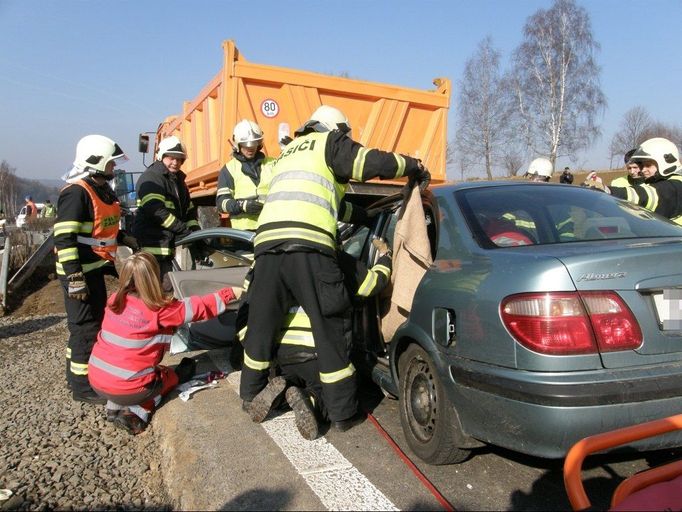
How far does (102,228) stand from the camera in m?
4.11

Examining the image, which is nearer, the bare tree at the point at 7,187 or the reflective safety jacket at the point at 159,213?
the reflective safety jacket at the point at 159,213

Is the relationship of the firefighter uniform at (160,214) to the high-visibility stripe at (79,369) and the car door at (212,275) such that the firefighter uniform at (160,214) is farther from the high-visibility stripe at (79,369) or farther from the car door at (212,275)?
the high-visibility stripe at (79,369)

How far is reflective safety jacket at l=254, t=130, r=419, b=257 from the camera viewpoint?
3008mm

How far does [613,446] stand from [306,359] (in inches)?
70.8

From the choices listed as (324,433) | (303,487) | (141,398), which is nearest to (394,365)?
(324,433)

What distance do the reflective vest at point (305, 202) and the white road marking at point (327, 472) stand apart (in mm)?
1055

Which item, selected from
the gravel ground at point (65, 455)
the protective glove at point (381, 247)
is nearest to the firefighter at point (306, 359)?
the protective glove at point (381, 247)

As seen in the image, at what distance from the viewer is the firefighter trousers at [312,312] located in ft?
9.84

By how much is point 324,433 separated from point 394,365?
573 millimetres

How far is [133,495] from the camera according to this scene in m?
2.78

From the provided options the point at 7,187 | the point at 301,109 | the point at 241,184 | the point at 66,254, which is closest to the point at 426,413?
the point at 66,254

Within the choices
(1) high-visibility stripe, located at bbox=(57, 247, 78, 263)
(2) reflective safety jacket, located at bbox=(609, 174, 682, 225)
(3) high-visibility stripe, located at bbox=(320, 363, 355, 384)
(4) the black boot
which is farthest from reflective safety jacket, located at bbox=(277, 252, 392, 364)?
(2) reflective safety jacket, located at bbox=(609, 174, 682, 225)

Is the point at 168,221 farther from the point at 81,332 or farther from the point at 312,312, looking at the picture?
the point at 312,312

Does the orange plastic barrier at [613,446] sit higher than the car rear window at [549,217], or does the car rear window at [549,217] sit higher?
the car rear window at [549,217]
